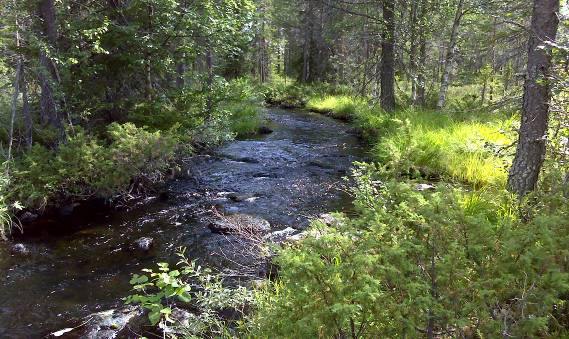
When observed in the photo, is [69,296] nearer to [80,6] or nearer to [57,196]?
[57,196]

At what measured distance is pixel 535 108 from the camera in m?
5.43

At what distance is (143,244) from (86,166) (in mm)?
2331

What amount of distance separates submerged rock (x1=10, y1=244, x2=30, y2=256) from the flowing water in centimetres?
9

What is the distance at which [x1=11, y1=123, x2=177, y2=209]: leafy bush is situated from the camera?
26.0ft

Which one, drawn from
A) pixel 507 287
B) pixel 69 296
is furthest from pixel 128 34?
pixel 507 287

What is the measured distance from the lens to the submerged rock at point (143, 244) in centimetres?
692

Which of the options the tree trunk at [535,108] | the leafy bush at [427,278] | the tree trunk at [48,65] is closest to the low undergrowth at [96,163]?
the tree trunk at [48,65]

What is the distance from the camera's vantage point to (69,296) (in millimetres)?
5598

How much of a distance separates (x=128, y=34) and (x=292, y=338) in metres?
9.20

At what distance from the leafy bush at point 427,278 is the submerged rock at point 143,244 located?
4.31 m

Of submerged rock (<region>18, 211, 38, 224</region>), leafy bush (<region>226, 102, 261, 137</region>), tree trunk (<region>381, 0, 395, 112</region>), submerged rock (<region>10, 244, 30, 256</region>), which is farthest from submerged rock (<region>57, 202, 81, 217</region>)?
tree trunk (<region>381, 0, 395, 112</region>)

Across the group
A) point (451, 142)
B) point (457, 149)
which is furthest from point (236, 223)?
point (451, 142)

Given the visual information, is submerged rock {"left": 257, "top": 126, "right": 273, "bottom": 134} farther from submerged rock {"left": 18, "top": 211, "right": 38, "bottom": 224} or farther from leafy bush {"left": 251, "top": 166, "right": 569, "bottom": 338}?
leafy bush {"left": 251, "top": 166, "right": 569, "bottom": 338}

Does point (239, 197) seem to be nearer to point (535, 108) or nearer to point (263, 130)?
point (535, 108)
